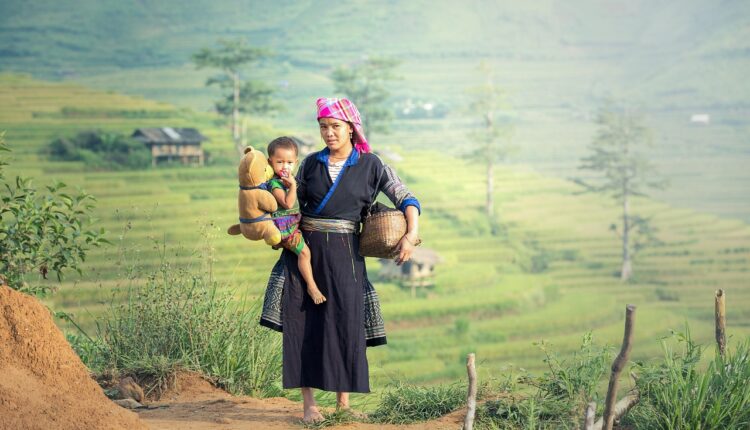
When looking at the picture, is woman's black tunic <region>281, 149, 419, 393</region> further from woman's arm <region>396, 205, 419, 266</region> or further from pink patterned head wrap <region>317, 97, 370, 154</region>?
pink patterned head wrap <region>317, 97, 370, 154</region>

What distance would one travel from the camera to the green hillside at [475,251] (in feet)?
89.7

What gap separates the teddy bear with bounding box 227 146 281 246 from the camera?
14.3ft

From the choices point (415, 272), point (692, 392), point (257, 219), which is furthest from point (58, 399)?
point (415, 272)

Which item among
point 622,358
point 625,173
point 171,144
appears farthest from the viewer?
point 625,173

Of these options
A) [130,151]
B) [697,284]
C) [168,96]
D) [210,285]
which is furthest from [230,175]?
[210,285]

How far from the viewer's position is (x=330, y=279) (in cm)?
470

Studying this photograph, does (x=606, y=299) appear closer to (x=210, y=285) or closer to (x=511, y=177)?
(x=511, y=177)

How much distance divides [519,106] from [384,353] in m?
22.9

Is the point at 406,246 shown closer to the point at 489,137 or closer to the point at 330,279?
the point at 330,279

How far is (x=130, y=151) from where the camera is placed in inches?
1347

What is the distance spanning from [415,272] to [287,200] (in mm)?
25969

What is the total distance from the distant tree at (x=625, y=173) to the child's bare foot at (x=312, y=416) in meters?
30.9

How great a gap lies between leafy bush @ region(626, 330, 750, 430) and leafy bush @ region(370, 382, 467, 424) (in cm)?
79

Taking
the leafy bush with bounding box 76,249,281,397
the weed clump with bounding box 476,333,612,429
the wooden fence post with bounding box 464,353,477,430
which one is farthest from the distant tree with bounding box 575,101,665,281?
the wooden fence post with bounding box 464,353,477,430
